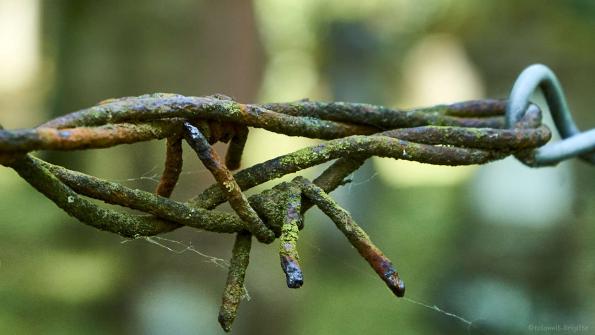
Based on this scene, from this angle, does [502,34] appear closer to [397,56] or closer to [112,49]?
[397,56]

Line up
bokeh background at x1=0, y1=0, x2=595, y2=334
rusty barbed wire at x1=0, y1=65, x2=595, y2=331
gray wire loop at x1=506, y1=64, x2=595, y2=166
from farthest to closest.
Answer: bokeh background at x1=0, y1=0, x2=595, y2=334
gray wire loop at x1=506, y1=64, x2=595, y2=166
rusty barbed wire at x1=0, y1=65, x2=595, y2=331

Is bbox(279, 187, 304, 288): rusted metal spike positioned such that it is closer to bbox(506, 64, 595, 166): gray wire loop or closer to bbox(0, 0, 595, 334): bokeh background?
bbox(506, 64, 595, 166): gray wire loop

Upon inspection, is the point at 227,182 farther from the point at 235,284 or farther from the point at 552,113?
the point at 552,113

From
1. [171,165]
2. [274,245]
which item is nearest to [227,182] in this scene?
[171,165]

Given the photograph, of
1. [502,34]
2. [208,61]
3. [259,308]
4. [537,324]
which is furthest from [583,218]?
[502,34]

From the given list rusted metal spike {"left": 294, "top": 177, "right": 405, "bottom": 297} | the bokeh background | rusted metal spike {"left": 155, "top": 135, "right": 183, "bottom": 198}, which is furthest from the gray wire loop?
the bokeh background

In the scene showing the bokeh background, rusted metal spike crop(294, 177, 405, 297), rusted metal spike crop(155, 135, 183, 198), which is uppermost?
rusted metal spike crop(155, 135, 183, 198)
